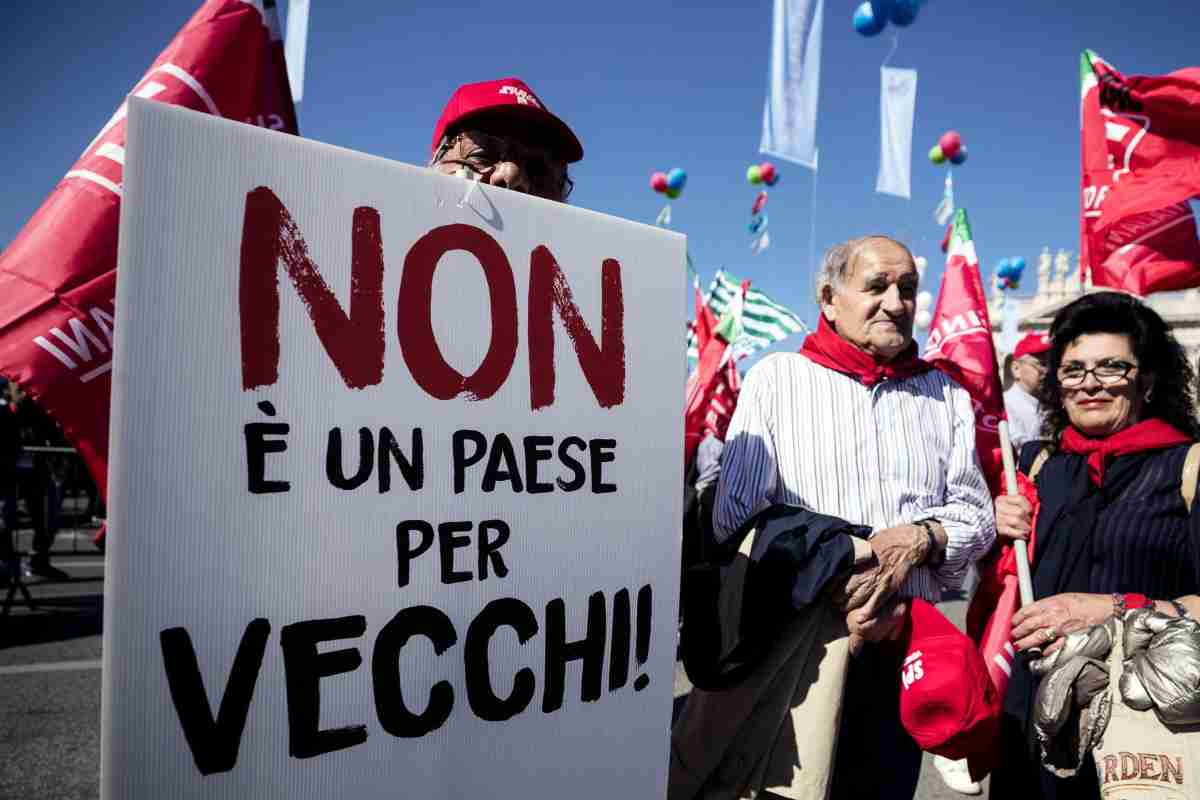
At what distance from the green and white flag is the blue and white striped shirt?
4.96 metres

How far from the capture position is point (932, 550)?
171cm

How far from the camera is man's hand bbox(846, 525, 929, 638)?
1.59 m

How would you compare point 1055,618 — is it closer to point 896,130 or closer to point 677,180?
point 896,130

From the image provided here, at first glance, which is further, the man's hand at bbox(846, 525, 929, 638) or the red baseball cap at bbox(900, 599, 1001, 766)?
the man's hand at bbox(846, 525, 929, 638)

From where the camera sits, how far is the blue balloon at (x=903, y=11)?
8617 mm

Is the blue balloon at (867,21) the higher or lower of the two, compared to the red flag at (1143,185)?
higher

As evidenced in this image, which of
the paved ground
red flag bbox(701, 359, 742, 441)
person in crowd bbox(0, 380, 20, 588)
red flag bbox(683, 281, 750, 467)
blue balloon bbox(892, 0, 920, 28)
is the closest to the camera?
the paved ground

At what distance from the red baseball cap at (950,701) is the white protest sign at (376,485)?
560 mm

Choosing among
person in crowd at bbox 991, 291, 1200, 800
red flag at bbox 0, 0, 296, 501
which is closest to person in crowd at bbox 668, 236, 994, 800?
person in crowd at bbox 991, 291, 1200, 800

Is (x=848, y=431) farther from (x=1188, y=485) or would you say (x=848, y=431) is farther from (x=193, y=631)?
(x=193, y=631)

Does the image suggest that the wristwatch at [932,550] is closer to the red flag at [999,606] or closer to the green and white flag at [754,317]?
the red flag at [999,606]

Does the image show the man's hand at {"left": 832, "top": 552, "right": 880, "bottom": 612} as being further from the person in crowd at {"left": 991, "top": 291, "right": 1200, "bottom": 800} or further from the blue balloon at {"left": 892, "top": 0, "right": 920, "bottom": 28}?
the blue balloon at {"left": 892, "top": 0, "right": 920, "bottom": 28}

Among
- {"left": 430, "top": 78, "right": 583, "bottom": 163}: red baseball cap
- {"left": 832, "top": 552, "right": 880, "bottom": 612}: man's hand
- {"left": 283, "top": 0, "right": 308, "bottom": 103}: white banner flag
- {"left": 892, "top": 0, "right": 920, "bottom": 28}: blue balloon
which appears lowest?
{"left": 832, "top": 552, "right": 880, "bottom": 612}: man's hand

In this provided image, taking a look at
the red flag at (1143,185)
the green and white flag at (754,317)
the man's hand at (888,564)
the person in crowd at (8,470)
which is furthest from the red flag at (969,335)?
the person in crowd at (8,470)
